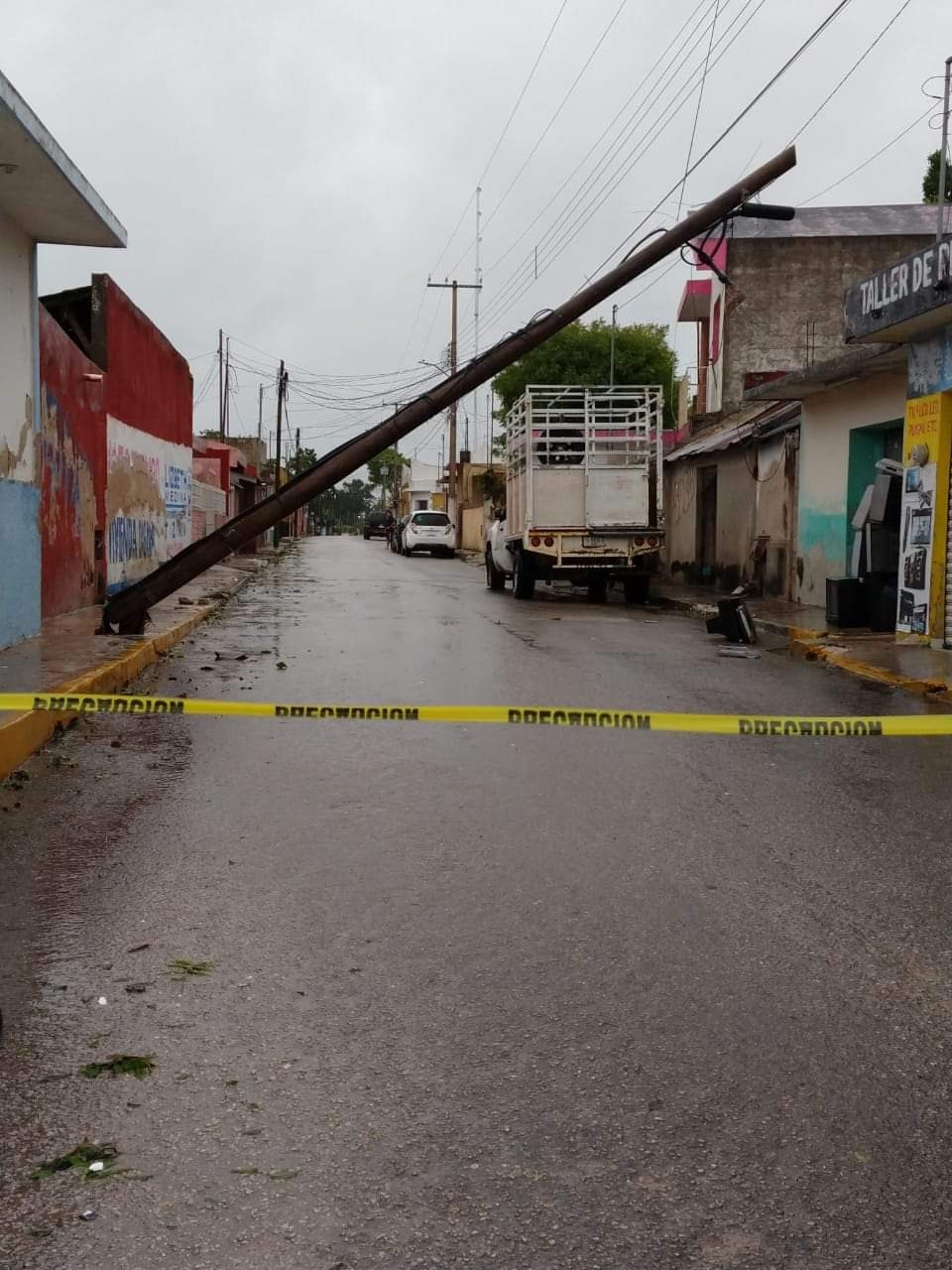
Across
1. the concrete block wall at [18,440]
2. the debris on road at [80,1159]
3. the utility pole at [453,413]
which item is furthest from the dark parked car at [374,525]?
the debris on road at [80,1159]

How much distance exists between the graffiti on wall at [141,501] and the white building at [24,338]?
5651mm

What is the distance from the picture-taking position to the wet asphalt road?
264 centimetres

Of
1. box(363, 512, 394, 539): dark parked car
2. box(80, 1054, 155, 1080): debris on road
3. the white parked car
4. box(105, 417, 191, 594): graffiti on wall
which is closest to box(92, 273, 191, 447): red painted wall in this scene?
box(105, 417, 191, 594): graffiti on wall

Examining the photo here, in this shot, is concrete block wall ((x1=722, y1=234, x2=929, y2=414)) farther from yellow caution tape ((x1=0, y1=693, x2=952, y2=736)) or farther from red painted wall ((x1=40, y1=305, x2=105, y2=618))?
yellow caution tape ((x1=0, y1=693, x2=952, y2=736))

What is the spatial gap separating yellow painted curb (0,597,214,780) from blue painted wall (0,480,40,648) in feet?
3.64

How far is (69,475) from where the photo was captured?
1581 cm

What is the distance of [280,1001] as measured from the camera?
12.4ft

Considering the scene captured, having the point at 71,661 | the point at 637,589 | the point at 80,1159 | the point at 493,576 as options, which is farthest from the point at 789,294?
the point at 80,1159

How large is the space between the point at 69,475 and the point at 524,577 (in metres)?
8.86

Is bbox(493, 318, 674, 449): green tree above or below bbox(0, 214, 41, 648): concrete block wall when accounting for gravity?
above

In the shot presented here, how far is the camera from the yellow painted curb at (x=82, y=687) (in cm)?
712

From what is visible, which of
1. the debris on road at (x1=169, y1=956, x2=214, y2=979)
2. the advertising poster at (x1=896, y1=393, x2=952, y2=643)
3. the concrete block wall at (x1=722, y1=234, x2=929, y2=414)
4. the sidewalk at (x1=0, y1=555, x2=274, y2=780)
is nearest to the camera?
the debris on road at (x1=169, y1=956, x2=214, y2=979)

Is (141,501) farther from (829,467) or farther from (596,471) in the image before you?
(829,467)

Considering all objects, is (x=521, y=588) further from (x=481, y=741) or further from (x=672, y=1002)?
(x=672, y=1002)
